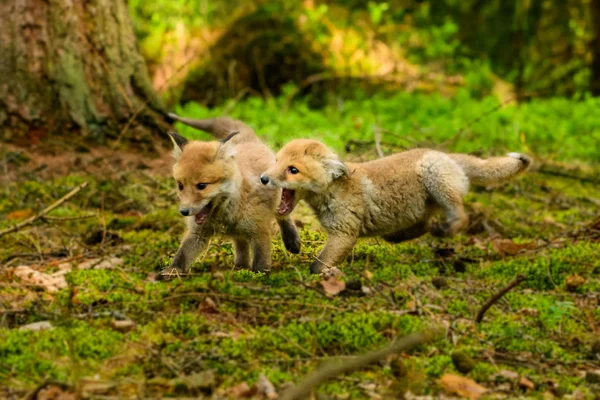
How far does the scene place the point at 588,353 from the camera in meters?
4.23

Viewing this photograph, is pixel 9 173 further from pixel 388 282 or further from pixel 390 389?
pixel 390 389

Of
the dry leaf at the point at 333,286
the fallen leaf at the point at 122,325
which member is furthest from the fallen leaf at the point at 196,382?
the dry leaf at the point at 333,286

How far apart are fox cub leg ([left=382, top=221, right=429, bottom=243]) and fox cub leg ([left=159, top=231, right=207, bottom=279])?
162 centimetres

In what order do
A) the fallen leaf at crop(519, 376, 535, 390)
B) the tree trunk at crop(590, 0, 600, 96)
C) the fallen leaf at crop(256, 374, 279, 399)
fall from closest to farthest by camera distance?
the fallen leaf at crop(256, 374, 279, 399) → the fallen leaf at crop(519, 376, 535, 390) → the tree trunk at crop(590, 0, 600, 96)

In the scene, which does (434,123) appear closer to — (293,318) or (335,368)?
(293,318)

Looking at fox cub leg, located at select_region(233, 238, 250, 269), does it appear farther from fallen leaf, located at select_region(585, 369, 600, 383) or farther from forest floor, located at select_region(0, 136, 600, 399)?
fallen leaf, located at select_region(585, 369, 600, 383)

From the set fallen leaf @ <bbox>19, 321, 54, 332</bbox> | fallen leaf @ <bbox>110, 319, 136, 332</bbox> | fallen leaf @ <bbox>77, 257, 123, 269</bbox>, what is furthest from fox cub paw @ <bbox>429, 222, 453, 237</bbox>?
fallen leaf @ <bbox>19, 321, 54, 332</bbox>

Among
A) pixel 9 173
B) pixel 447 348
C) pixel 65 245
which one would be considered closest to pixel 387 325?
pixel 447 348

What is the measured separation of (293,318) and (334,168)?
4.84ft

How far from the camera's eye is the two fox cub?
5.42 m

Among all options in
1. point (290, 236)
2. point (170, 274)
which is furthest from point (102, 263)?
point (290, 236)

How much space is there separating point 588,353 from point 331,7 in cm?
1168

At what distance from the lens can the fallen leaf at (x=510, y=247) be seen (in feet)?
20.6

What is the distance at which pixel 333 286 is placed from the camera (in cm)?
480
